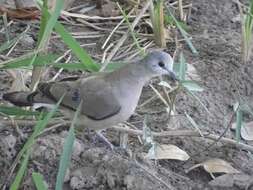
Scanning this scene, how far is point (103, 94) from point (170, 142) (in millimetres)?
427

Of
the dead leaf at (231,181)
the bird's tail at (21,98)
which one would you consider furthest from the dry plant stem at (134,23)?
the dead leaf at (231,181)

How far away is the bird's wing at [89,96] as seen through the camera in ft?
9.41

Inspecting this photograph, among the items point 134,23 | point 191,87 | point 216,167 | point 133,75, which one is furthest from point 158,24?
point 216,167

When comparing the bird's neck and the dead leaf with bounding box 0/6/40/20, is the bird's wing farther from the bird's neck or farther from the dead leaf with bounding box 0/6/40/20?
the dead leaf with bounding box 0/6/40/20

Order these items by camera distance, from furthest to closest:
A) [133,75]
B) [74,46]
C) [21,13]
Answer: [21,13] < [133,75] < [74,46]

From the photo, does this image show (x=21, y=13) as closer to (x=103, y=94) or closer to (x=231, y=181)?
(x=103, y=94)

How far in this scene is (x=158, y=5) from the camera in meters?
3.60

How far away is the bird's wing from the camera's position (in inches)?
113

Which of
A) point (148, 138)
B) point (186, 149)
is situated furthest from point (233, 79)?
point (148, 138)

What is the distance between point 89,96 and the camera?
291 cm

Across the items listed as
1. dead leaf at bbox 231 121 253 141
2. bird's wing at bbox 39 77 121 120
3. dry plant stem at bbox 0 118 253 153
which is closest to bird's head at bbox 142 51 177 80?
bird's wing at bbox 39 77 121 120

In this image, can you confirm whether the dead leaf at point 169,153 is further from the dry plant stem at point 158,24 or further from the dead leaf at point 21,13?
the dead leaf at point 21,13

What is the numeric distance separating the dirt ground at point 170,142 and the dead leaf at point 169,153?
3 cm

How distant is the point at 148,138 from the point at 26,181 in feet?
1.62
